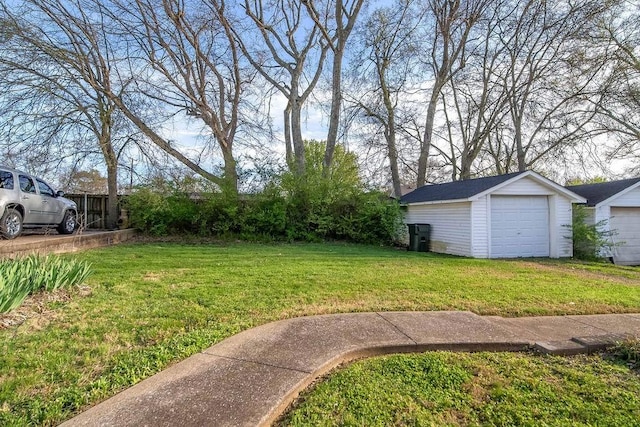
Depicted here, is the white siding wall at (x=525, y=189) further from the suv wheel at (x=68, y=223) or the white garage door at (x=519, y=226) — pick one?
the suv wheel at (x=68, y=223)

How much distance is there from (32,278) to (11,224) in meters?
5.06

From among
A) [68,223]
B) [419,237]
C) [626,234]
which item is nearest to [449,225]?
[419,237]

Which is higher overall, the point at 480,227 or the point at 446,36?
the point at 446,36

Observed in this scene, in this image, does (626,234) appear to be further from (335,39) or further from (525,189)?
(335,39)

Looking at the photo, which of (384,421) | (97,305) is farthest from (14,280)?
(384,421)

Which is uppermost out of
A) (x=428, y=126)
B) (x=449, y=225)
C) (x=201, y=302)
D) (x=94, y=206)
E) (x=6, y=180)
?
(x=428, y=126)

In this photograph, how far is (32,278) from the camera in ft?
14.0

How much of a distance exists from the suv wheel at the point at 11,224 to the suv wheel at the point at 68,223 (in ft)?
5.97

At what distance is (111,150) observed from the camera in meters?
13.1

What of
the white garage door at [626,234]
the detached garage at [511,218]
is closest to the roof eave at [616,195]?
the white garage door at [626,234]

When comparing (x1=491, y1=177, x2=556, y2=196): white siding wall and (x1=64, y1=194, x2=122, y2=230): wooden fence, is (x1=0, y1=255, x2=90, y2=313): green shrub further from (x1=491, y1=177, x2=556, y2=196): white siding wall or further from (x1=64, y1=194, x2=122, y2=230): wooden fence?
(x1=491, y1=177, x2=556, y2=196): white siding wall

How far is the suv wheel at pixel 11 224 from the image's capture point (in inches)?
300

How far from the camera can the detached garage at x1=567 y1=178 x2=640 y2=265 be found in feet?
40.4

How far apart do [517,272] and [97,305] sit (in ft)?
26.6
